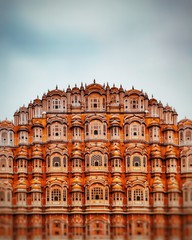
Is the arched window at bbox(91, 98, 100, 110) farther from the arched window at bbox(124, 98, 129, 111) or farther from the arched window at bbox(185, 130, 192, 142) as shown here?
the arched window at bbox(185, 130, 192, 142)

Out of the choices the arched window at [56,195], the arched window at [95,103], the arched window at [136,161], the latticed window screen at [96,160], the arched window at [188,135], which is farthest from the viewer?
the arched window at [95,103]

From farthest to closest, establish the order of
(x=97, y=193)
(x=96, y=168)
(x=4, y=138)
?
(x=4, y=138) < (x=96, y=168) < (x=97, y=193)

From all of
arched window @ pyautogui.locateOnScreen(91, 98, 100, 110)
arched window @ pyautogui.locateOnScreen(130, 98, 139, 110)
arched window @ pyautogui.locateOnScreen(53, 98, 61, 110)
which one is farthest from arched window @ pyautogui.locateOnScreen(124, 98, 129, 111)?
arched window @ pyautogui.locateOnScreen(53, 98, 61, 110)

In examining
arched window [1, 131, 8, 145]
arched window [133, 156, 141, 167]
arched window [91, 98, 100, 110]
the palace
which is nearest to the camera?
the palace

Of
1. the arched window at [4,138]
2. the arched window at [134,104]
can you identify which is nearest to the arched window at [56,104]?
the arched window at [4,138]

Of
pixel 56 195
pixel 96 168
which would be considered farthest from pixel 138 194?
pixel 56 195

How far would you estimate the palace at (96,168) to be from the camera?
47.3 m

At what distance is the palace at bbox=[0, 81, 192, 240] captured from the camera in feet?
155

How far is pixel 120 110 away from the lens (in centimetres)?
5109

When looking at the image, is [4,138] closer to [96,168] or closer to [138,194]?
[96,168]

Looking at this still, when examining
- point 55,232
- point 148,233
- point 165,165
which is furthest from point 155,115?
point 55,232

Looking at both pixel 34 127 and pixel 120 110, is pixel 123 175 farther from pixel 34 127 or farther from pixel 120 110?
pixel 34 127

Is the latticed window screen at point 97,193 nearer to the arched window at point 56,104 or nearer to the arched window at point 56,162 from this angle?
the arched window at point 56,162

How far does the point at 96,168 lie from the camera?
48.6 m
